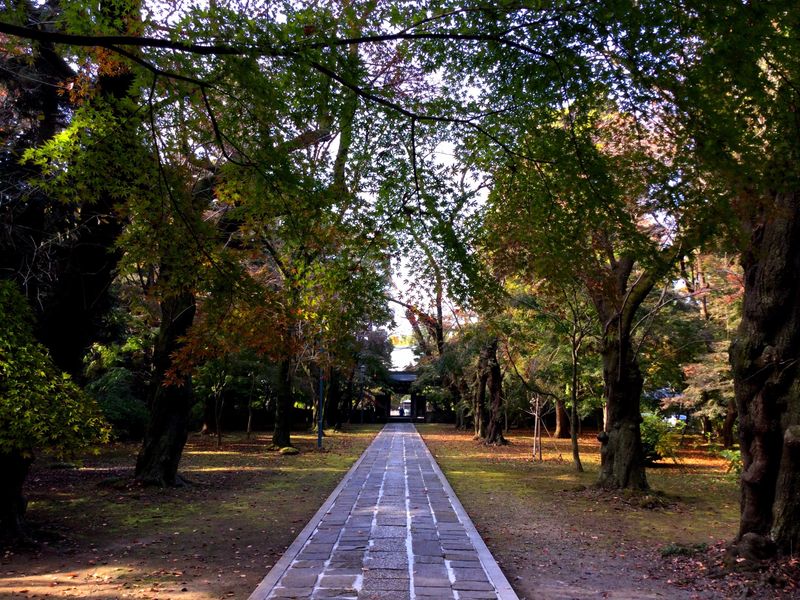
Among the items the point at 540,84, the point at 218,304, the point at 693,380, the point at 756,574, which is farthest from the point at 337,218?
the point at 693,380

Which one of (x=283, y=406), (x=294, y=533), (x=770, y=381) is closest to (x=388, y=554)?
(x=294, y=533)

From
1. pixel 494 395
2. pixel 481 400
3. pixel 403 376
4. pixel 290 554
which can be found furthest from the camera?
pixel 403 376

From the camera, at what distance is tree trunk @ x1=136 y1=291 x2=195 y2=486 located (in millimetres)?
10094

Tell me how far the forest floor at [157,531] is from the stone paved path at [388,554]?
355 mm

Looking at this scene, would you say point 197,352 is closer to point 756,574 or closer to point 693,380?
point 756,574

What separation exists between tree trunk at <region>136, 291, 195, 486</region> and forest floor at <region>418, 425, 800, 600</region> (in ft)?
16.8

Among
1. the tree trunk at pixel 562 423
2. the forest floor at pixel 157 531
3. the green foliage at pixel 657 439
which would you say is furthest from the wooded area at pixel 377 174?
the tree trunk at pixel 562 423

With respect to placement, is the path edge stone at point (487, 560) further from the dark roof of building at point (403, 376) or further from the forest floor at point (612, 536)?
the dark roof of building at point (403, 376)

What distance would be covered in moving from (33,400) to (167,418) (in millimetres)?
5286

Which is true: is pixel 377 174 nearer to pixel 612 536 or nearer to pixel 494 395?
pixel 612 536

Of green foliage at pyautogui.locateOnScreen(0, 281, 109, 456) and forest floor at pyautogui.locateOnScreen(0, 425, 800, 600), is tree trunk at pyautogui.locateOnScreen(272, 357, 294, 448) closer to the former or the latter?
forest floor at pyautogui.locateOnScreen(0, 425, 800, 600)

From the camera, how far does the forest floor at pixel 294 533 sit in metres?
5.05

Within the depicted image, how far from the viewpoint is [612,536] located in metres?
7.21

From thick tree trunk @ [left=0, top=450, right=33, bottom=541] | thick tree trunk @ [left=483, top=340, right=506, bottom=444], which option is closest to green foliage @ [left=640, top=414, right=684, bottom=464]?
thick tree trunk @ [left=483, top=340, right=506, bottom=444]
